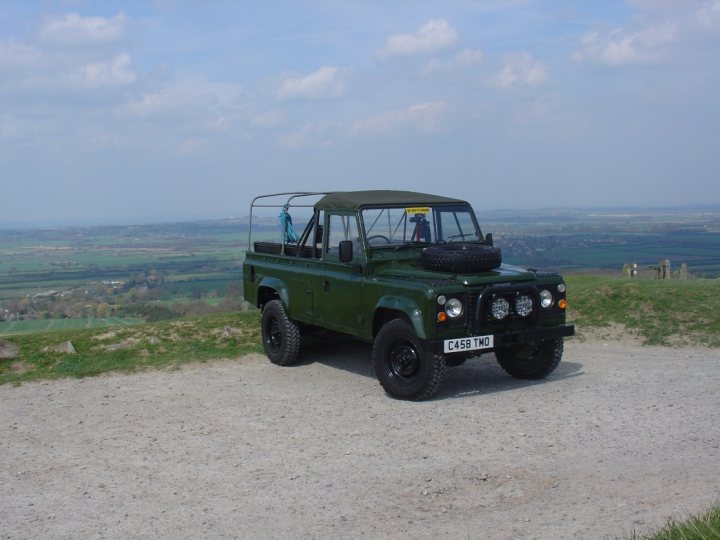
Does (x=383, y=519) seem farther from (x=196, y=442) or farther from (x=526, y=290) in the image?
(x=526, y=290)

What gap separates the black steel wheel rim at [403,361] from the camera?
28.3 ft

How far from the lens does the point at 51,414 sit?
856cm

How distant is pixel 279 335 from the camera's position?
11.3 metres

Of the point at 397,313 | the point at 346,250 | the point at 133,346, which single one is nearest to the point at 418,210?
the point at 346,250

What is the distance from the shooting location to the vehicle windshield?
9.70m

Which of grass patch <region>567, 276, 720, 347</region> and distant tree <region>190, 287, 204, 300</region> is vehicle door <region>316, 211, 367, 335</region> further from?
distant tree <region>190, 287, 204, 300</region>

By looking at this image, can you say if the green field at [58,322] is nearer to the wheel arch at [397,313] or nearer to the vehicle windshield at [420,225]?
the vehicle windshield at [420,225]

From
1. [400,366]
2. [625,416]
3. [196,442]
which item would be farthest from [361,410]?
[625,416]

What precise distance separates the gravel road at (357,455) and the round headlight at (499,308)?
928 mm

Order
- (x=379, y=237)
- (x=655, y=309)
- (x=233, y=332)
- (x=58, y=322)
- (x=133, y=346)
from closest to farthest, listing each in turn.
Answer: (x=379, y=237) → (x=133, y=346) → (x=233, y=332) → (x=655, y=309) → (x=58, y=322)

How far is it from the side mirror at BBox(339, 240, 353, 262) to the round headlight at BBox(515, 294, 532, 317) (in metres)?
2.00

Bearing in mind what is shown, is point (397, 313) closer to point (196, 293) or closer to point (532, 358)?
point (532, 358)

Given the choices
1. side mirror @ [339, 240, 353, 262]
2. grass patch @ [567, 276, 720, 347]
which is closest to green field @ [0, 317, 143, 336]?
side mirror @ [339, 240, 353, 262]

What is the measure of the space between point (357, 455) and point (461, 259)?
9.26 feet
